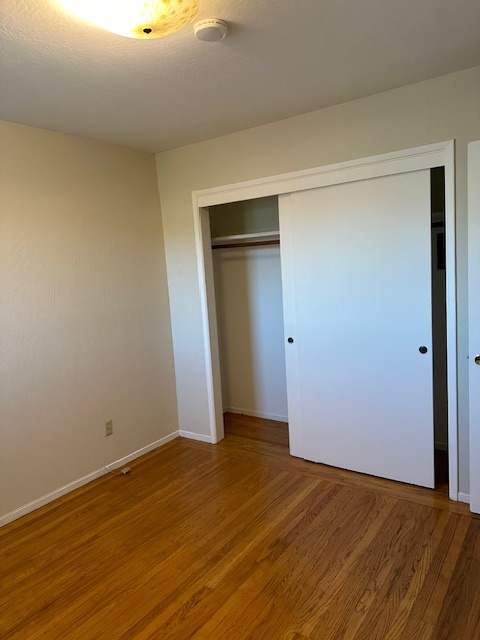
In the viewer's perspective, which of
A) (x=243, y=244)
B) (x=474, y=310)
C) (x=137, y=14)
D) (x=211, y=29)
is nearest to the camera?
(x=137, y=14)

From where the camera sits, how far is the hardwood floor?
1891mm

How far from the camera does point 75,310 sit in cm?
310

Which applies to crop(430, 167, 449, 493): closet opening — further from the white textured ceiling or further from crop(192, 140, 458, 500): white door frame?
the white textured ceiling

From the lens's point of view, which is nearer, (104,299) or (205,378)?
(104,299)

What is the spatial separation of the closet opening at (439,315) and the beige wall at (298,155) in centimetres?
51

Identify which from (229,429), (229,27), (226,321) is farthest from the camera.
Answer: (226,321)

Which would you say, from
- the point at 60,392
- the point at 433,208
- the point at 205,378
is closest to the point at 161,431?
the point at 205,378

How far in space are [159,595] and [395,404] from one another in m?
1.75

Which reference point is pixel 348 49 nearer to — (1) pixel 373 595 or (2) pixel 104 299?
(2) pixel 104 299

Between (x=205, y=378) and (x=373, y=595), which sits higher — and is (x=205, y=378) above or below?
above

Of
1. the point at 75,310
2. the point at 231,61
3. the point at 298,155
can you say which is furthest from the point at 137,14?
the point at 75,310

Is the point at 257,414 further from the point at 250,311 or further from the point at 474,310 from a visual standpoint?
the point at 474,310

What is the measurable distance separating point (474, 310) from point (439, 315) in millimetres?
779

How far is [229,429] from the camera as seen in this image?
4082 mm
